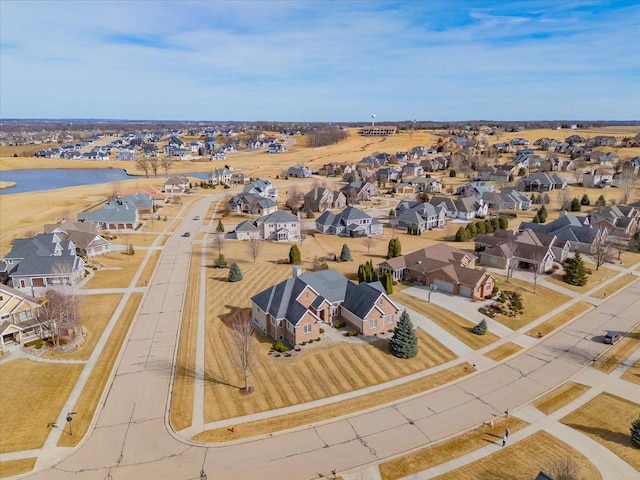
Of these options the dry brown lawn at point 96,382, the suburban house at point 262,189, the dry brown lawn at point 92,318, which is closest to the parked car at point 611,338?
the dry brown lawn at point 96,382

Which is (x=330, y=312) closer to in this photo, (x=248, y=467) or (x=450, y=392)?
(x=450, y=392)

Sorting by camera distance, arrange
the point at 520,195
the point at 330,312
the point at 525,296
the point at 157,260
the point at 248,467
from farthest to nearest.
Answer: the point at 520,195
the point at 157,260
the point at 525,296
the point at 330,312
the point at 248,467

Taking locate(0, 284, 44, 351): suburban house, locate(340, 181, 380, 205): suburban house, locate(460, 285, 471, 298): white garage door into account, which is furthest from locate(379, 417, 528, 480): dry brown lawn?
locate(340, 181, 380, 205): suburban house

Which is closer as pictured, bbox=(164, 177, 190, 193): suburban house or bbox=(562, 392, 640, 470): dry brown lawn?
bbox=(562, 392, 640, 470): dry brown lawn

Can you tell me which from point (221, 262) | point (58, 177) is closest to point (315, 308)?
point (221, 262)

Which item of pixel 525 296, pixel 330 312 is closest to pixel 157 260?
pixel 330 312

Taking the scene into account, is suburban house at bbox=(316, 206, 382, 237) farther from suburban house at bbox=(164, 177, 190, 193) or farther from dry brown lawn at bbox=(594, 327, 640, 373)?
suburban house at bbox=(164, 177, 190, 193)
